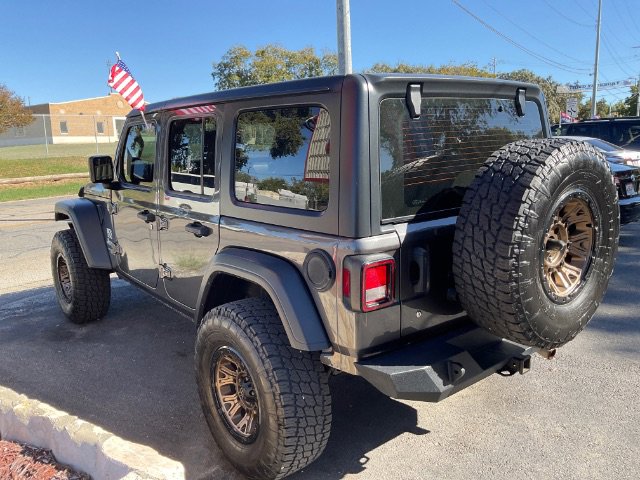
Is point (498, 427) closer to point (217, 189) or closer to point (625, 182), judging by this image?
point (217, 189)

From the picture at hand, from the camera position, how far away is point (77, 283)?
15.7 feet

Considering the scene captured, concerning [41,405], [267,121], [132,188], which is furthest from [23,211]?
[267,121]

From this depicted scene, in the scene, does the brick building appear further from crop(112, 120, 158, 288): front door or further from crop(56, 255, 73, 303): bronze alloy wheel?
crop(112, 120, 158, 288): front door

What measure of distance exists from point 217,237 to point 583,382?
2649 millimetres

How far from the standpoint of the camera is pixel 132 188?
13.7 ft

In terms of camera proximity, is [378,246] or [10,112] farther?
[10,112]

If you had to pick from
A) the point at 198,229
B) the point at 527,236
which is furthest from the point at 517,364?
the point at 198,229

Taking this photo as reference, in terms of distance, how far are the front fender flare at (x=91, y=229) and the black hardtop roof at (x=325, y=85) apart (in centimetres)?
163

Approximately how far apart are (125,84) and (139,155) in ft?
3.10

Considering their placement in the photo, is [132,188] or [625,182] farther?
[625,182]

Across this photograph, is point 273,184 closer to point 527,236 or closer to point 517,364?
point 527,236

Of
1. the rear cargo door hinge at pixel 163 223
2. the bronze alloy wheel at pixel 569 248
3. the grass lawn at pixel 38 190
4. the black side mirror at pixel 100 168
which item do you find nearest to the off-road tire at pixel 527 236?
the bronze alloy wheel at pixel 569 248

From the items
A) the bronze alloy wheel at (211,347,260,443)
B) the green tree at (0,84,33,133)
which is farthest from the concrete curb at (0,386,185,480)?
the green tree at (0,84,33,133)

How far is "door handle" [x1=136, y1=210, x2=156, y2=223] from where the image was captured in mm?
3811
